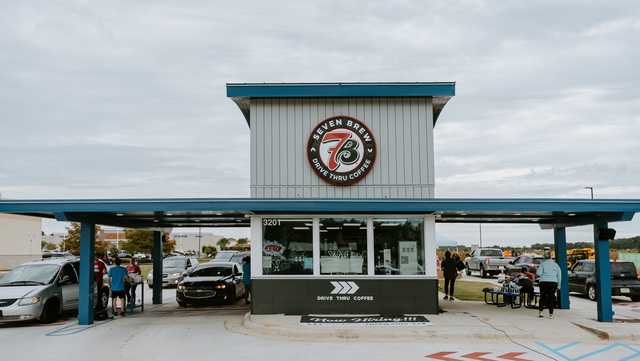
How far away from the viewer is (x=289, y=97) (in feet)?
54.2

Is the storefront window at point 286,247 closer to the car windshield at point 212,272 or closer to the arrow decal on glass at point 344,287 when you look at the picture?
the arrow decal on glass at point 344,287

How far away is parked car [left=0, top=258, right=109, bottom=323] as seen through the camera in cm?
1566

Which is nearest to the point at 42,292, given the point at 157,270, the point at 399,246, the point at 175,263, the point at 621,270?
the point at 157,270

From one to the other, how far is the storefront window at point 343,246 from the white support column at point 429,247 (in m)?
1.56

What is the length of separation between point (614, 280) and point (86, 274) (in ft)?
59.3

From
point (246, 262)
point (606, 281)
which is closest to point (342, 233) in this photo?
point (246, 262)

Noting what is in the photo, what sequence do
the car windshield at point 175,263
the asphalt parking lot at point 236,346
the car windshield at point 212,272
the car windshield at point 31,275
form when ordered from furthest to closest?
the car windshield at point 175,263 → the car windshield at point 212,272 → the car windshield at point 31,275 → the asphalt parking lot at point 236,346

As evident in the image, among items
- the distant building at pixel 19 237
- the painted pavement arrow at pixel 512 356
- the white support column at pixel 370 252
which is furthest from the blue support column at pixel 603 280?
the distant building at pixel 19 237

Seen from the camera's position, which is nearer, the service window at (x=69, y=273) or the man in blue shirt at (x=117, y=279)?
the man in blue shirt at (x=117, y=279)

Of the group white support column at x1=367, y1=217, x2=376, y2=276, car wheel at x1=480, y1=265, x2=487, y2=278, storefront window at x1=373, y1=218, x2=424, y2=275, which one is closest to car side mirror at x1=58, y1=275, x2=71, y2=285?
white support column at x1=367, y1=217, x2=376, y2=276

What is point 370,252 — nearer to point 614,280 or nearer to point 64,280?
point 64,280

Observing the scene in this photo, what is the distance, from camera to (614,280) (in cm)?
2233

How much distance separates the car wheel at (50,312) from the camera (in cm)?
1628

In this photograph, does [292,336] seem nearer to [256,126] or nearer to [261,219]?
[261,219]
